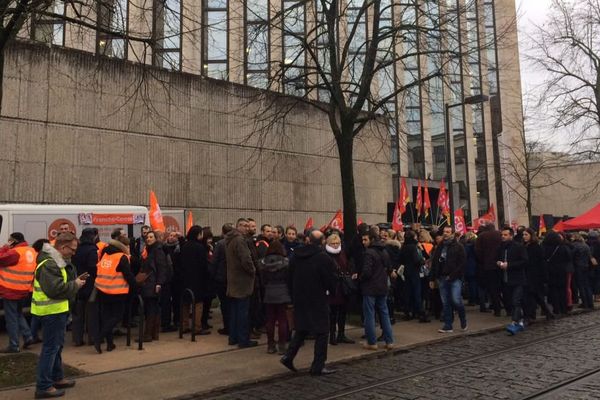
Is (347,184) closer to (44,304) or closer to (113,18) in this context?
(113,18)

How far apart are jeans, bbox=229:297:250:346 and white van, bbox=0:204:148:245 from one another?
451 centimetres

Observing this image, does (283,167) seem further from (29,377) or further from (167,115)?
(29,377)

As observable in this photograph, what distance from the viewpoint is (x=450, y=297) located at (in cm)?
977

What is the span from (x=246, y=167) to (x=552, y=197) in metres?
41.0

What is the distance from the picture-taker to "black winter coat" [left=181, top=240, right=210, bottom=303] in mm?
9398

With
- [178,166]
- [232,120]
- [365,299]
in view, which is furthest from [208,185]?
[365,299]

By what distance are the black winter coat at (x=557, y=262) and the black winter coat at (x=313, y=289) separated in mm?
7355

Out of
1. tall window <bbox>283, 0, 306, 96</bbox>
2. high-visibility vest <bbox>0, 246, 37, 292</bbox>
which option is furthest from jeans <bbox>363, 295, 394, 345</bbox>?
tall window <bbox>283, 0, 306, 96</bbox>

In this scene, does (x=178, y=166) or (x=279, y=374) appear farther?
(x=178, y=166)

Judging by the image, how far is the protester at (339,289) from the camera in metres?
8.29

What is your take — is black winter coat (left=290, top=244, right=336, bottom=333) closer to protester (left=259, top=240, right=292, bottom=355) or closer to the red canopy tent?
protester (left=259, top=240, right=292, bottom=355)

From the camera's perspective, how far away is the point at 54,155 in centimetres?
1523

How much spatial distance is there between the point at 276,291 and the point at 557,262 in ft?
24.7

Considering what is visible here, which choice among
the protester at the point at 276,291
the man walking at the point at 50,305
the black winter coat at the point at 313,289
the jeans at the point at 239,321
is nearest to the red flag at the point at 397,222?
the jeans at the point at 239,321
